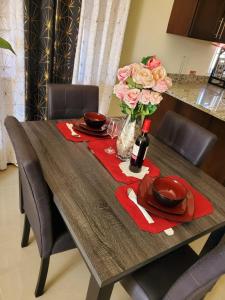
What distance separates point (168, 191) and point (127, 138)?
1.17 ft

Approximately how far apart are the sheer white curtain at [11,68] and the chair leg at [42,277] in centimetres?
124

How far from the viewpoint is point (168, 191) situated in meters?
1.05

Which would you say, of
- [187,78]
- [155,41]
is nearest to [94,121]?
[155,41]

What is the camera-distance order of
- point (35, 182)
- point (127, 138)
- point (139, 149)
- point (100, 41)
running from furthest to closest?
1. point (100, 41)
2. point (127, 138)
3. point (139, 149)
4. point (35, 182)

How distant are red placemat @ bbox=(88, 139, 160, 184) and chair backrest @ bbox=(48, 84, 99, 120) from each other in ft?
1.64

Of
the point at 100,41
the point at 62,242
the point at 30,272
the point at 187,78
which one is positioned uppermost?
the point at 100,41

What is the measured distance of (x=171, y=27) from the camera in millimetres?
2398

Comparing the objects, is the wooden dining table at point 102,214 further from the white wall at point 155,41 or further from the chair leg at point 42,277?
the white wall at point 155,41

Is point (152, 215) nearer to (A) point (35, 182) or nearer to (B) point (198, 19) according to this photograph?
(A) point (35, 182)

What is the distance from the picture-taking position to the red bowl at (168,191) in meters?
0.96

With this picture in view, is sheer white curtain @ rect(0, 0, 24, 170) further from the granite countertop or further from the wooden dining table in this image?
the granite countertop

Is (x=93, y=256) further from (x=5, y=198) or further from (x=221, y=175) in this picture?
(x=221, y=175)

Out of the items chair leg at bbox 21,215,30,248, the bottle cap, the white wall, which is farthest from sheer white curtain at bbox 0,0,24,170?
the bottle cap

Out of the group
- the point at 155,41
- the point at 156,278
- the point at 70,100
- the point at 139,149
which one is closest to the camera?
the point at 156,278
